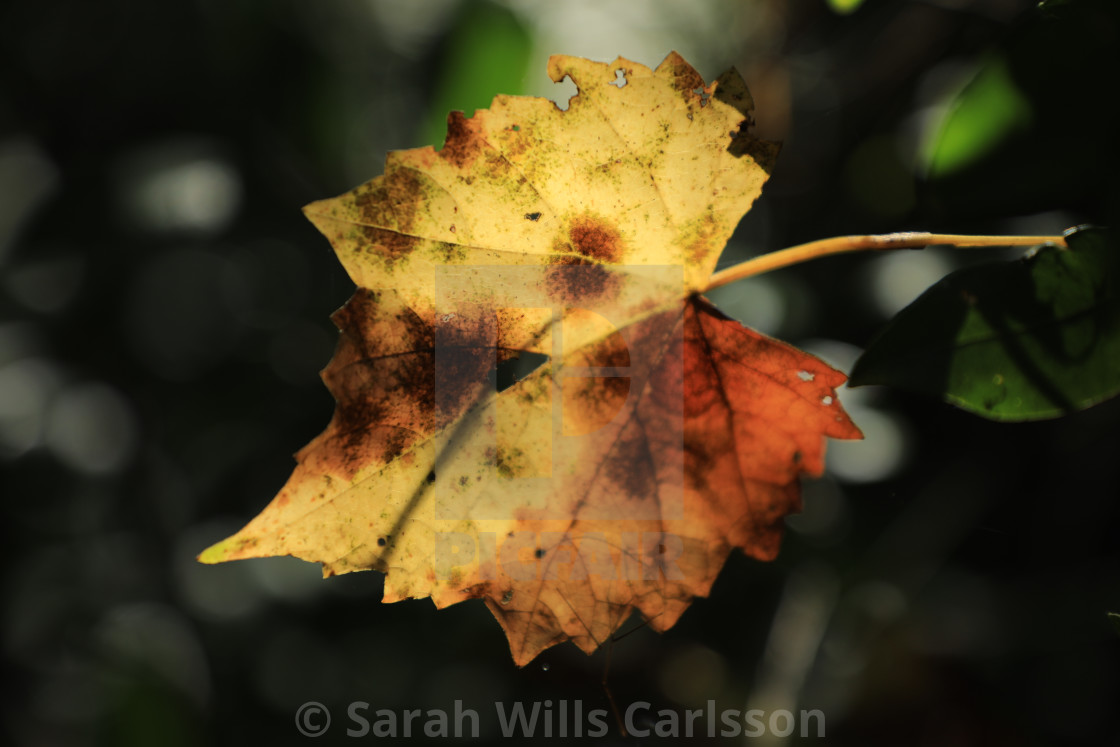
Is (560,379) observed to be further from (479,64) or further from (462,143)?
(479,64)

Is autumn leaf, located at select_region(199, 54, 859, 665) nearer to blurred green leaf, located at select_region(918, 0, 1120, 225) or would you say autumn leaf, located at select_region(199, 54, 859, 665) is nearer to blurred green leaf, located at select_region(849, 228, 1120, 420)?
blurred green leaf, located at select_region(849, 228, 1120, 420)

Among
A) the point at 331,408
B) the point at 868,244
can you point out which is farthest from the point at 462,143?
the point at 331,408

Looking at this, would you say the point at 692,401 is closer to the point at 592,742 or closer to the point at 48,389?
the point at 592,742

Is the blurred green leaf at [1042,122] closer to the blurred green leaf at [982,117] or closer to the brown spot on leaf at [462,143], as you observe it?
the blurred green leaf at [982,117]

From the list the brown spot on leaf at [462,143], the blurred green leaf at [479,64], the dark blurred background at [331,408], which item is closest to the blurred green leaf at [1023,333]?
the brown spot on leaf at [462,143]

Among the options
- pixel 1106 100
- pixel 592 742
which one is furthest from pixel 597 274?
pixel 592 742

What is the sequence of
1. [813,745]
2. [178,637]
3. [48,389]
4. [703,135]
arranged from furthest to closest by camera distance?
1. [48,389]
2. [178,637]
3. [813,745]
4. [703,135]

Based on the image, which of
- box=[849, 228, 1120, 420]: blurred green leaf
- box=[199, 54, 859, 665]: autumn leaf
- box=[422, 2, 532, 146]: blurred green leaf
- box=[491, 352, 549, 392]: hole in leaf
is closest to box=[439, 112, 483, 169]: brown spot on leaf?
box=[199, 54, 859, 665]: autumn leaf
